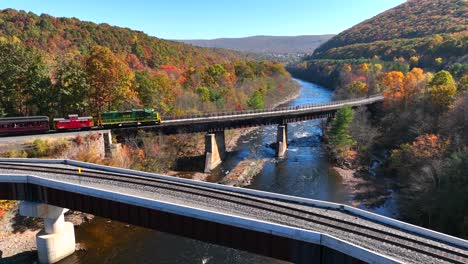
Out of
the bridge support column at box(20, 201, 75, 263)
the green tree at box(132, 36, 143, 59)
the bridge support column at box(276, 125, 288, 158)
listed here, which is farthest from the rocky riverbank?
the green tree at box(132, 36, 143, 59)

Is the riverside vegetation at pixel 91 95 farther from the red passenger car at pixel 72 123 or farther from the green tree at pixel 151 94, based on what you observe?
the red passenger car at pixel 72 123


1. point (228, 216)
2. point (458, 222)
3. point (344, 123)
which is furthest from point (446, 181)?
point (344, 123)

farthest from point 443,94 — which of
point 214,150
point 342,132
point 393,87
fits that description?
point 214,150

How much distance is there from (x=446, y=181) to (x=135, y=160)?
36.3m

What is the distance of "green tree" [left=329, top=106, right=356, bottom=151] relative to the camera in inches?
2339

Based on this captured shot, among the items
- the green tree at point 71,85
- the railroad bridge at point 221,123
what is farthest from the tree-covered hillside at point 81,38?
the railroad bridge at point 221,123

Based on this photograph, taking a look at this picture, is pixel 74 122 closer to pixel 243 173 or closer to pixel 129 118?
pixel 129 118

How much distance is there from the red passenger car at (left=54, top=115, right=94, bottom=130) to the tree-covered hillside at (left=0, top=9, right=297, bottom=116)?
5633mm

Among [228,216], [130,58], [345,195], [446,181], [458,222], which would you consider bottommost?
[345,195]

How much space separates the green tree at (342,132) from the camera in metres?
59.4

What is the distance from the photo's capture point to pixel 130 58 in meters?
112

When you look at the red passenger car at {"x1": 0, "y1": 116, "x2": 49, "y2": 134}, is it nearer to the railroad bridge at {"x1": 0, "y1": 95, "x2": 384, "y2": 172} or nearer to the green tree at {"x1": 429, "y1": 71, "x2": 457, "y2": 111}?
the railroad bridge at {"x1": 0, "y1": 95, "x2": 384, "y2": 172}

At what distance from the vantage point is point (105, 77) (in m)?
51.1

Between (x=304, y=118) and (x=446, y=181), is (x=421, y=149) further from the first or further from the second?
(x=304, y=118)
